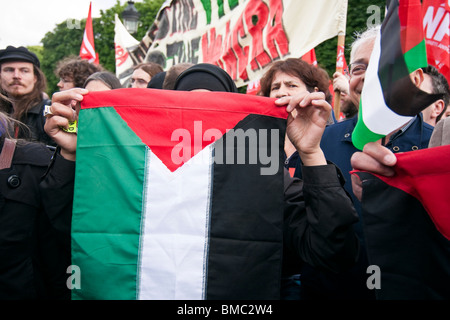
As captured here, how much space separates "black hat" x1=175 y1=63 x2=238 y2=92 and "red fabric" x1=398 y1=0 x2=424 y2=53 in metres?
1.02

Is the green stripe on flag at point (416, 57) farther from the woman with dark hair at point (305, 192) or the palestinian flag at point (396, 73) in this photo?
the woman with dark hair at point (305, 192)

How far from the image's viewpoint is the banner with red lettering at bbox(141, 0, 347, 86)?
3.85 m

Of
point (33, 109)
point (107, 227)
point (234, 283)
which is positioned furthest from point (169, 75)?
point (234, 283)

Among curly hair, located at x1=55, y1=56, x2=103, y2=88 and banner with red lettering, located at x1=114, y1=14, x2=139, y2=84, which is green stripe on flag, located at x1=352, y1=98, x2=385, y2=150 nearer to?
curly hair, located at x1=55, y1=56, x2=103, y2=88

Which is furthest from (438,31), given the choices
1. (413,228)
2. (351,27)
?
(351,27)

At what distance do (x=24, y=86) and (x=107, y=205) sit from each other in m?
2.57

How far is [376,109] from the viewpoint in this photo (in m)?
1.57

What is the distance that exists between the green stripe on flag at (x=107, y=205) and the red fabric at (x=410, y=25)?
1071 mm

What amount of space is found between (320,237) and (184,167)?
0.61m

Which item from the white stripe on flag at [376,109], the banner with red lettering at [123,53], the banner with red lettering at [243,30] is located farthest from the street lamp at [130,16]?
the white stripe on flag at [376,109]

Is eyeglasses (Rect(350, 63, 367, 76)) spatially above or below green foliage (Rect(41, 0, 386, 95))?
below

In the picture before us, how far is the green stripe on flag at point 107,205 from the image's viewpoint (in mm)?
1812

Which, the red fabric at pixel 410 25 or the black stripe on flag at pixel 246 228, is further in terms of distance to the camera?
the black stripe on flag at pixel 246 228

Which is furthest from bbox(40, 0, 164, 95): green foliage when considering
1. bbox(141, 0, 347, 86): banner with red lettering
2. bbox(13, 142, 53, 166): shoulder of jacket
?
bbox(13, 142, 53, 166): shoulder of jacket
